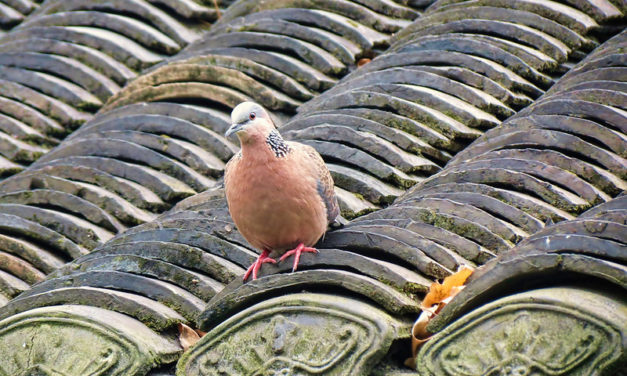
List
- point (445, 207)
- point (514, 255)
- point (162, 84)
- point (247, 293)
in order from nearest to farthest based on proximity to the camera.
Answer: point (514, 255), point (247, 293), point (445, 207), point (162, 84)

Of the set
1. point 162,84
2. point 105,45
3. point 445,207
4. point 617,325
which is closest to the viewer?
point 617,325

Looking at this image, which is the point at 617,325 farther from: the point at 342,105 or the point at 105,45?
the point at 105,45

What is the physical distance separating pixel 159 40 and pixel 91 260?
2.61 metres

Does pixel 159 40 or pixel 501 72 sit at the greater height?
pixel 159 40

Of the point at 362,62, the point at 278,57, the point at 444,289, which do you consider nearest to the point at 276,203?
the point at 444,289

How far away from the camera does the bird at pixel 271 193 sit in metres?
4.11

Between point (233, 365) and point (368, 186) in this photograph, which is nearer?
point (233, 365)

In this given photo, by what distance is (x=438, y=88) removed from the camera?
5.15 metres

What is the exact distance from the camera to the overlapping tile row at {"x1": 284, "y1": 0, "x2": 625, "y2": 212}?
4758mm

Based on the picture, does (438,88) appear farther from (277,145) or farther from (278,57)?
(277,145)

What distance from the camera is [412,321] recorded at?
3.51 m

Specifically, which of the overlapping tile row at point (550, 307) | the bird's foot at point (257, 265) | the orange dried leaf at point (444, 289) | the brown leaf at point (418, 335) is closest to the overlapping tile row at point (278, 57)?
the bird's foot at point (257, 265)

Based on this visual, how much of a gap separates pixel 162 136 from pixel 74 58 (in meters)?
1.45

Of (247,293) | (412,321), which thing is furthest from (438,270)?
(247,293)
